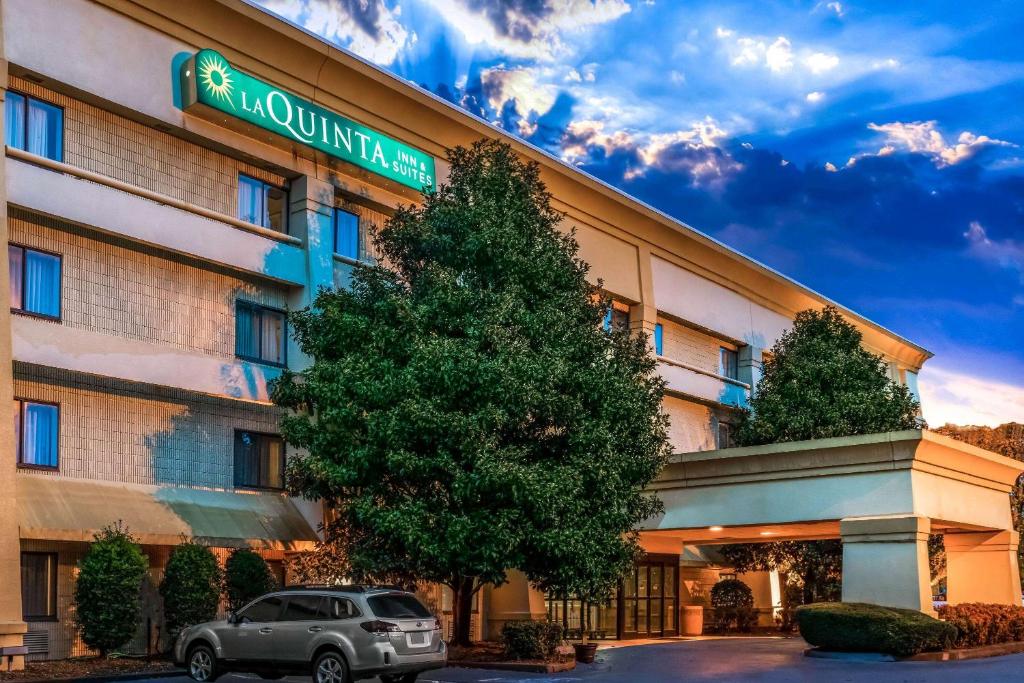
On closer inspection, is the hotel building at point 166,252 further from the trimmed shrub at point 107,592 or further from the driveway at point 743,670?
the driveway at point 743,670

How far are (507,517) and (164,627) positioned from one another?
857 centimetres

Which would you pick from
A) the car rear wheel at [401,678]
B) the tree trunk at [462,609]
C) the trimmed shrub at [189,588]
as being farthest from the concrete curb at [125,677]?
the tree trunk at [462,609]

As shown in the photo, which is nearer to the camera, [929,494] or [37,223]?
[37,223]

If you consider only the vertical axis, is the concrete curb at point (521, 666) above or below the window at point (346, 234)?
below

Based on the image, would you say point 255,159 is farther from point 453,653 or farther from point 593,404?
point 453,653

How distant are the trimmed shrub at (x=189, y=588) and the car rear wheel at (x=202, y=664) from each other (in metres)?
3.69

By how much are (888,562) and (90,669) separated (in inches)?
694

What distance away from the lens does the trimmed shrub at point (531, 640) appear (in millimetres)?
25469

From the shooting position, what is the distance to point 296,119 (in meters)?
30.0

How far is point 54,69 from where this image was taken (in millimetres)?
25188

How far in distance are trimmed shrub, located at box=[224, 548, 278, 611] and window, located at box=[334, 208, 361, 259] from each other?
8.96 metres

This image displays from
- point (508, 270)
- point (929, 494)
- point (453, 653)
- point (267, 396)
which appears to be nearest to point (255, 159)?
point (267, 396)

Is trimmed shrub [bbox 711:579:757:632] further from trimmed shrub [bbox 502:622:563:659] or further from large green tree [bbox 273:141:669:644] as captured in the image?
trimmed shrub [bbox 502:622:563:659]

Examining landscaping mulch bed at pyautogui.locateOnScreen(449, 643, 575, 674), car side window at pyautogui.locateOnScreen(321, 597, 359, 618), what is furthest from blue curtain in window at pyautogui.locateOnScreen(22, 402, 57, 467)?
landscaping mulch bed at pyautogui.locateOnScreen(449, 643, 575, 674)
